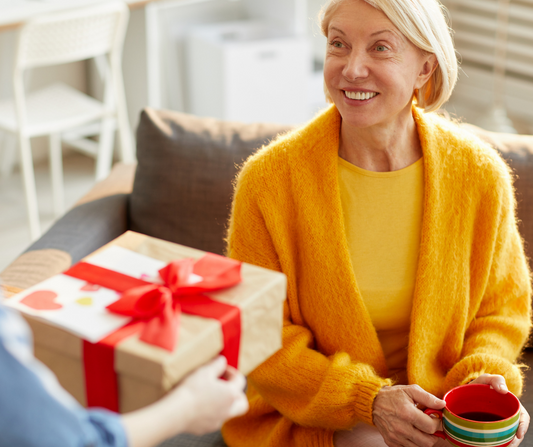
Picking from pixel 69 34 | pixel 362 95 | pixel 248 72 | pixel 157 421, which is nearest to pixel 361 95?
pixel 362 95

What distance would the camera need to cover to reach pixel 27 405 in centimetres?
55

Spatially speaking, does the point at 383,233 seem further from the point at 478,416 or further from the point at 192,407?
the point at 192,407

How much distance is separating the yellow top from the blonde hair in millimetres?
162

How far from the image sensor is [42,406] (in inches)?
21.8

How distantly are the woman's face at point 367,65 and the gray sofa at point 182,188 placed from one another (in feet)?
1.32

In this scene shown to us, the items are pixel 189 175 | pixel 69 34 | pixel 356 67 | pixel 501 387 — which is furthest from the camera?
pixel 69 34

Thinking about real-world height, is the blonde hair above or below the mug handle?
above

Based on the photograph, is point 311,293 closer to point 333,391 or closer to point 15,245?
point 333,391

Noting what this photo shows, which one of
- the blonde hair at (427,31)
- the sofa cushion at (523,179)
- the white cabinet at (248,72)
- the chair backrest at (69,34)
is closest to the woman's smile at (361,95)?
the blonde hair at (427,31)

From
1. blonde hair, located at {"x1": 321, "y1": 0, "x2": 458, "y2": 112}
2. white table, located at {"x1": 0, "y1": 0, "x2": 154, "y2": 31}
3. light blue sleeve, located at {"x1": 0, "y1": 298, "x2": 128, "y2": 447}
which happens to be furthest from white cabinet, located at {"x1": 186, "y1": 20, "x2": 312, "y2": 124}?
light blue sleeve, located at {"x1": 0, "y1": 298, "x2": 128, "y2": 447}

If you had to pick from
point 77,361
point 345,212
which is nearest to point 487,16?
point 345,212

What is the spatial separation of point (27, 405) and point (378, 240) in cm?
83

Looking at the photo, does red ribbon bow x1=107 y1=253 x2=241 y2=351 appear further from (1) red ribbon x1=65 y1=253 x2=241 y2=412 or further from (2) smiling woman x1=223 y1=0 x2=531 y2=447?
(2) smiling woman x1=223 y1=0 x2=531 y2=447

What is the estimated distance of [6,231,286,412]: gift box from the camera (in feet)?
2.26
